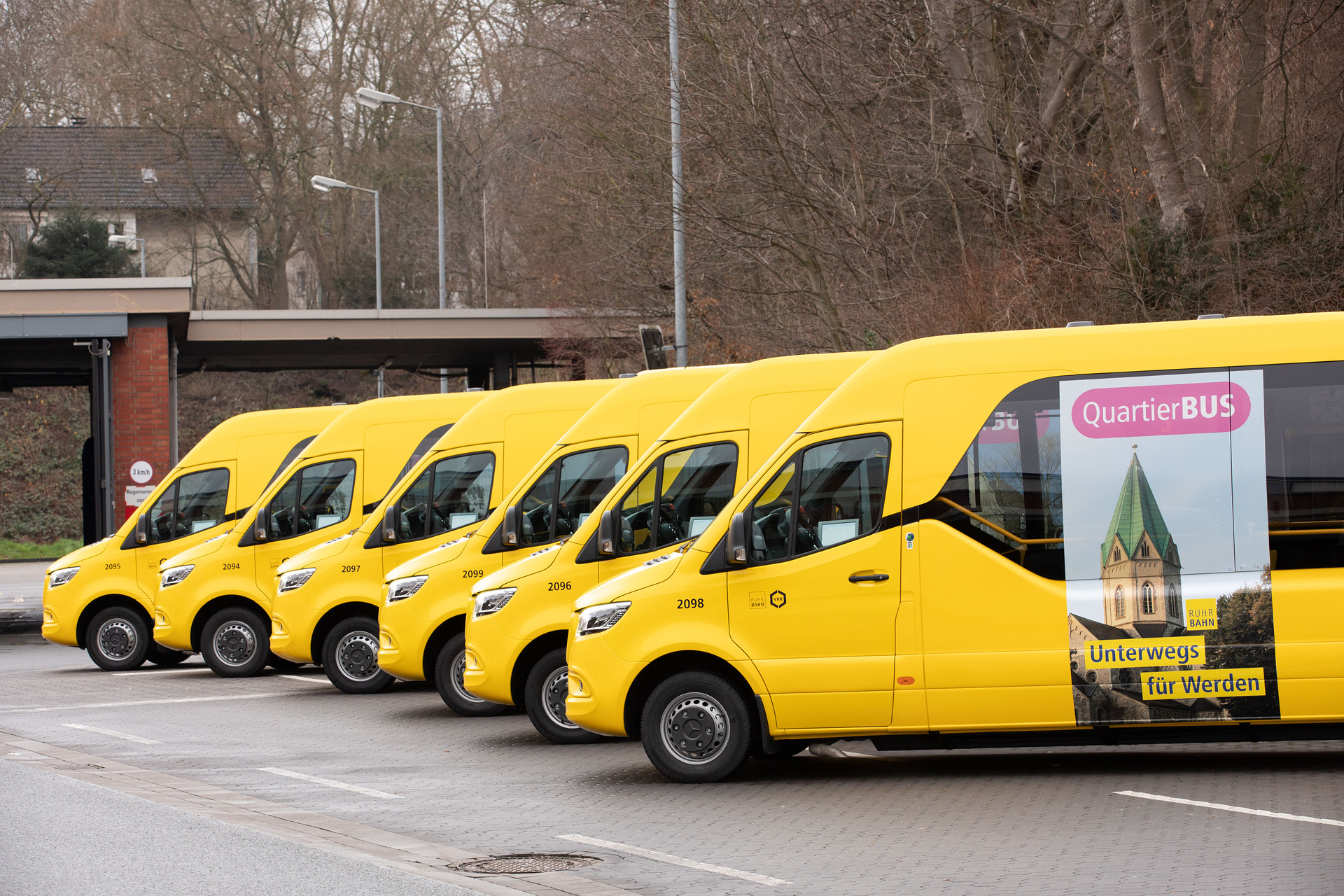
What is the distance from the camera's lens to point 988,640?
30.2ft

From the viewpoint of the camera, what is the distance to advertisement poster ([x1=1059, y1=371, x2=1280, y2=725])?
29.6 ft

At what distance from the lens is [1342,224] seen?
54.7 feet

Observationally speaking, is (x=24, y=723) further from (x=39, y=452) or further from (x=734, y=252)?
(x=39, y=452)

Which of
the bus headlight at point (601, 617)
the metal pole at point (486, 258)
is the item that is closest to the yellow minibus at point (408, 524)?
the bus headlight at point (601, 617)

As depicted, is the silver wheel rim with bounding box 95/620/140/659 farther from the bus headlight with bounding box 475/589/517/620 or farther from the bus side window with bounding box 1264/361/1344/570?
the bus side window with bounding box 1264/361/1344/570

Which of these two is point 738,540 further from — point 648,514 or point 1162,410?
point 1162,410

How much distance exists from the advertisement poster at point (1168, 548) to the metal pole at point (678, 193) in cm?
1271

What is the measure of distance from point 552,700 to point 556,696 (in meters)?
0.04

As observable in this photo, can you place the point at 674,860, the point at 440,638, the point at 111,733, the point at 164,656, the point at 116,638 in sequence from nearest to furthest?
1. the point at 674,860
2. the point at 111,733
3. the point at 440,638
4. the point at 116,638
5. the point at 164,656

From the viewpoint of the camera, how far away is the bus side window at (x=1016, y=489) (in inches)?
364

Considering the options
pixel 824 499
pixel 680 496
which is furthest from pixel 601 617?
pixel 680 496

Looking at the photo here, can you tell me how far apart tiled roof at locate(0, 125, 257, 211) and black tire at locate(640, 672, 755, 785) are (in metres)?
45.4

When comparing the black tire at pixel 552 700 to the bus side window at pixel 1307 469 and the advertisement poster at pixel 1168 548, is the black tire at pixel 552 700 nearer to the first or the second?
the advertisement poster at pixel 1168 548

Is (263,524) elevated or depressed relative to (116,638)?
elevated
